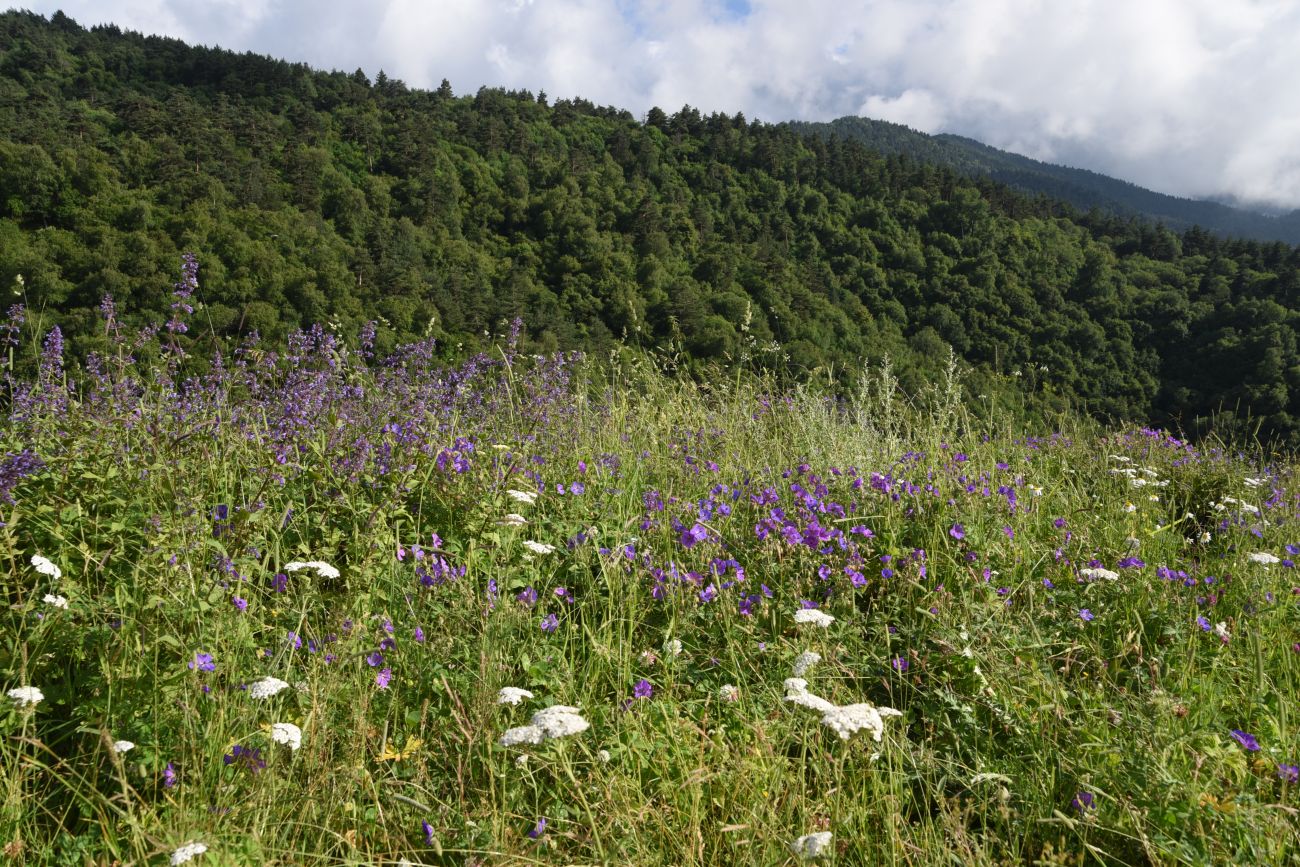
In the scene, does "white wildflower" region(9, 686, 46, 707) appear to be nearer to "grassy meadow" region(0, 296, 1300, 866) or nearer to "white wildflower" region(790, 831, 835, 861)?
"grassy meadow" region(0, 296, 1300, 866)

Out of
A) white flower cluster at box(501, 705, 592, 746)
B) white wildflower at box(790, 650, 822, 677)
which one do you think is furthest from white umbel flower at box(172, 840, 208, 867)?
white wildflower at box(790, 650, 822, 677)

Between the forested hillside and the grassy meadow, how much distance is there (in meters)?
14.1

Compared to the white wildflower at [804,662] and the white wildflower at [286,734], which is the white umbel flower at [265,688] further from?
the white wildflower at [804,662]

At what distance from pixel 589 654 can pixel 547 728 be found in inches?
29.7

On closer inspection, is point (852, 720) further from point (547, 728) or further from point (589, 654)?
point (589, 654)

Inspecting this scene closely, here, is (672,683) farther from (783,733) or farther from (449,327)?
(449,327)

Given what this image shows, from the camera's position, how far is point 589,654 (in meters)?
2.23

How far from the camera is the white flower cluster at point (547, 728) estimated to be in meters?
1.43

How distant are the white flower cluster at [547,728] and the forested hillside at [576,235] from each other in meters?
15.7

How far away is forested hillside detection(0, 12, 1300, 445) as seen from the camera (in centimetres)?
3362

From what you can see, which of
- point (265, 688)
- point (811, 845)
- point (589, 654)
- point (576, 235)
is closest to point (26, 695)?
point (265, 688)

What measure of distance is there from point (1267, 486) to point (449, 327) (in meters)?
33.2

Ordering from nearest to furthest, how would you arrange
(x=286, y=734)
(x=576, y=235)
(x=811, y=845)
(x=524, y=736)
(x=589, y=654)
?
(x=811, y=845) → (x=524, y=736) → (x=286, y=734) → (x=589, y=654) → (x=576, y=235)

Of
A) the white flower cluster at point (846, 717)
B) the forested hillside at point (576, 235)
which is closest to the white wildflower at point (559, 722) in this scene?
the white flower cluster at point (846, 717)
